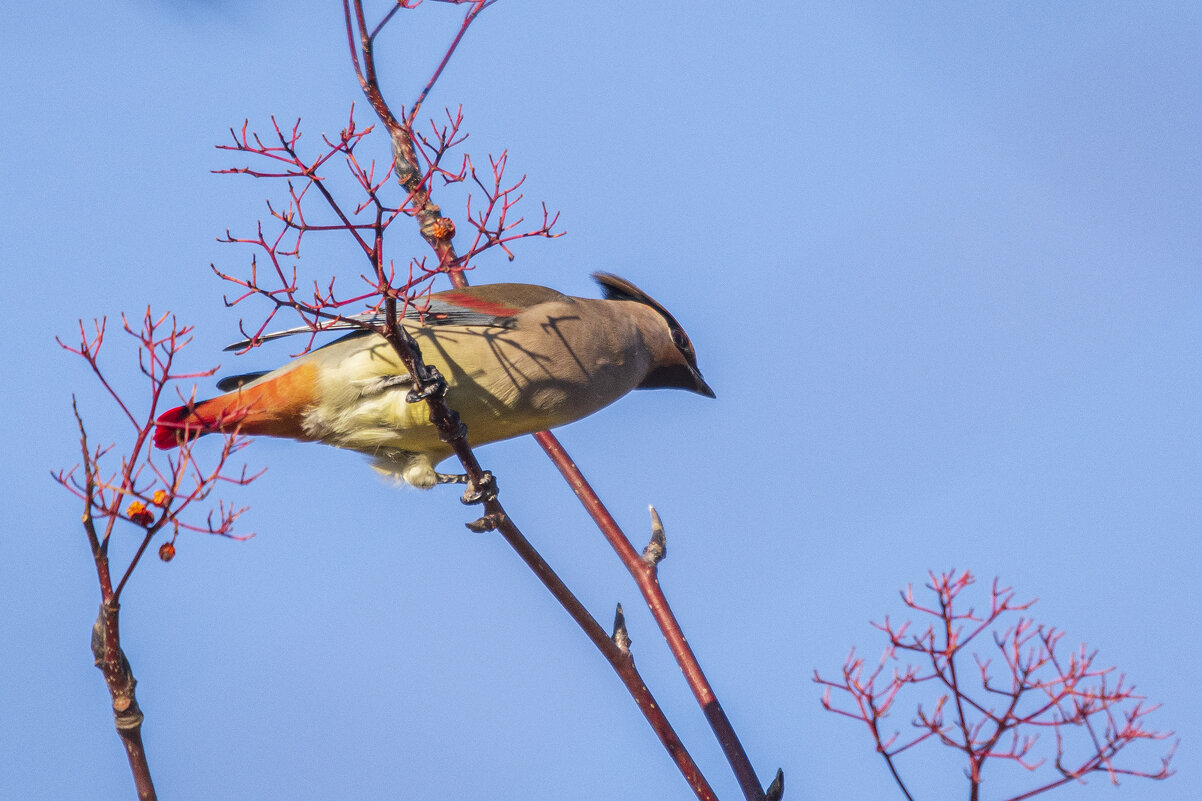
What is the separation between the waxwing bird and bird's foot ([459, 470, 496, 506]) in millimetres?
255

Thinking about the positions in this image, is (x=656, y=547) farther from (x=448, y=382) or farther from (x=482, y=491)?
(x=448, y=382)

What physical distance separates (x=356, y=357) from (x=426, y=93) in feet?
3.05

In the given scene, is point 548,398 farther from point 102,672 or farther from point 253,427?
point 102,672

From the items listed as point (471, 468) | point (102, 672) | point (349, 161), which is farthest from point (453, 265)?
point (102, 672)

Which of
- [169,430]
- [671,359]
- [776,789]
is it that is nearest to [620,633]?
[776,789]

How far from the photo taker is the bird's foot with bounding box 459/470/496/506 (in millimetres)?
3705

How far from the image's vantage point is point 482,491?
146 inches

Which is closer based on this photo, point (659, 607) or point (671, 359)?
point (659, 607)

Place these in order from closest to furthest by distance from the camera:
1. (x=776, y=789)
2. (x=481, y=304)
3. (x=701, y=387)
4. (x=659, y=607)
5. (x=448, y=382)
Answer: (x=776, y=789) < (x=659, y=607) < (x=448, y=382) < (x=481, y=304) < (x=701, y=387)

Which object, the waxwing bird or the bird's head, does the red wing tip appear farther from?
the bird's head

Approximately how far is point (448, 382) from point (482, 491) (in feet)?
1.71

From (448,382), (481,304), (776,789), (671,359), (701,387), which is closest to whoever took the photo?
(776,789)

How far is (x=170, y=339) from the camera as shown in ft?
7.65

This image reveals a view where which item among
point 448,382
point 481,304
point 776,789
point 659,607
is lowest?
point 776,789
